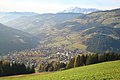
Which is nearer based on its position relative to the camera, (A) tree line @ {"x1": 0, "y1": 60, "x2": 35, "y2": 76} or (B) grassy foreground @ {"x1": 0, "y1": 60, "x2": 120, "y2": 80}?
(B) grassy foreground @ {"x1": 0, "y1": 60, "x2": 120, "y2": 80}

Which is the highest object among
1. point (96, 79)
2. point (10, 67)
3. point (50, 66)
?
point (96, 79)

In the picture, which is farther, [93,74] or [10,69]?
[10,69]

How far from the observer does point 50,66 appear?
5591 inches

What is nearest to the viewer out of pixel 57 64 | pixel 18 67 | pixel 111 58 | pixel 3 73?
pixel 3 73

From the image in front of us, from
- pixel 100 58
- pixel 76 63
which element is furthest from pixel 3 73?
pixel 100 58

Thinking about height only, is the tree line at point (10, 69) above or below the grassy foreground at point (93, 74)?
below

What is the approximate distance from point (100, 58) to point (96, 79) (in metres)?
77.7

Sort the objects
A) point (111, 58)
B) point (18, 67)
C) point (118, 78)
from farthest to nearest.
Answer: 1. point (111, 58)
2. point (18, 67)
3. point (118, 78)

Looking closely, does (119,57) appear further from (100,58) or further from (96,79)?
(96,79)

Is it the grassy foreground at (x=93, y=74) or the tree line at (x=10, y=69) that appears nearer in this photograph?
the grassy foreground at (x=93, y=74)

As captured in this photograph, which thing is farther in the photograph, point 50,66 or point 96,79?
point 50,66

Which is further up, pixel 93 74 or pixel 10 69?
pixel 93 74

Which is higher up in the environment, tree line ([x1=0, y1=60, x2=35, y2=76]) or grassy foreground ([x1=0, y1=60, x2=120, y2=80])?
grassy foreground ([x1=0, y1=60, x2=120, y2=80])

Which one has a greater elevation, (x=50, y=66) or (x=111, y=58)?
(x=111, y=58)
